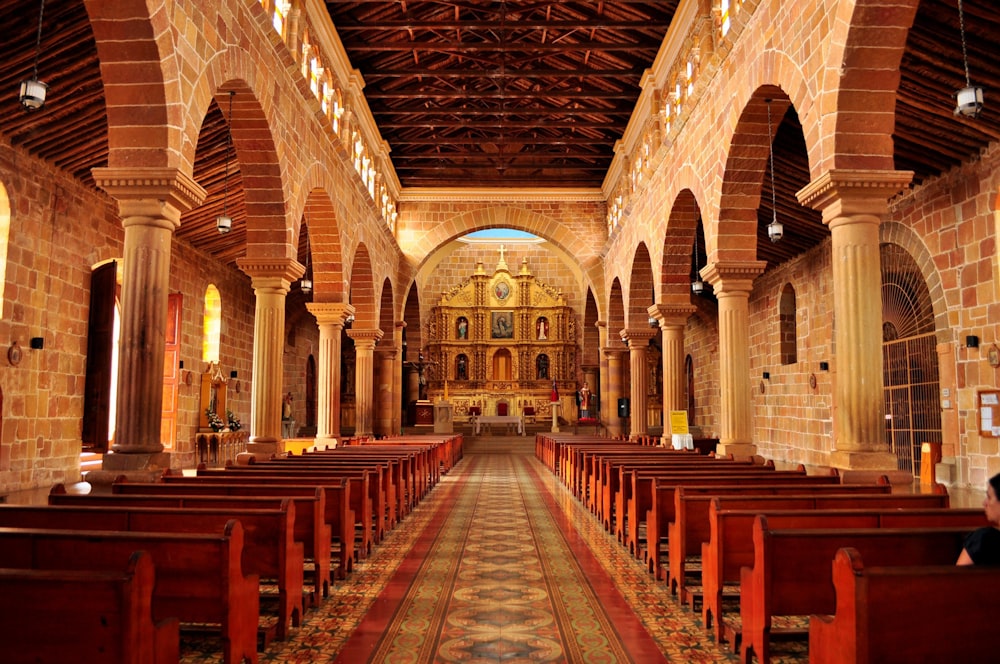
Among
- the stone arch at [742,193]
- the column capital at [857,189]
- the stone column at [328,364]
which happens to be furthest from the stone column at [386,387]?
the column capital at [857,189]

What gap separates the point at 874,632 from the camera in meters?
3.11

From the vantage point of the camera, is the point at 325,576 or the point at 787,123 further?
the point at 787,123

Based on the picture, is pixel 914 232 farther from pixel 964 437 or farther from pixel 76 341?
pixel 76 341

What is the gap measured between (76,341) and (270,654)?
11.0 m

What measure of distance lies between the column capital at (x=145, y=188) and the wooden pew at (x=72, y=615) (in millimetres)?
5777

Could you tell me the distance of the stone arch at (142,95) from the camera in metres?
7.89

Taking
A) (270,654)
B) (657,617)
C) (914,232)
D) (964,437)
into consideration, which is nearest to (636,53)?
(914,232)

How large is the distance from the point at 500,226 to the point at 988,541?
23.9 m

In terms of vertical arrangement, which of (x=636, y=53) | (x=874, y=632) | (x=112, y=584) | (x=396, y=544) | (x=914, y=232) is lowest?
(x=396, y=544)

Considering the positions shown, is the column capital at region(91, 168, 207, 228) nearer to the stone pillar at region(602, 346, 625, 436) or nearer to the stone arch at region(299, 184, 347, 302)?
the stone arch at region(299, 184, 347, 302)

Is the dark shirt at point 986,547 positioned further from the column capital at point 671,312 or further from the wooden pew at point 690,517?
→ the column capital at point 671,312

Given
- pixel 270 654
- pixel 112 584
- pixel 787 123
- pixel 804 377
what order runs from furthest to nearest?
pixel 804 377, pixel 787 123, pixel 270 654, pixel 112 584

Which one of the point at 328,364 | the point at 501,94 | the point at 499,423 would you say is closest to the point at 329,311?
the point at 328,364

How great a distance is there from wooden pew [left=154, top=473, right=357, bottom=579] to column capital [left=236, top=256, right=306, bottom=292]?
5.75m
